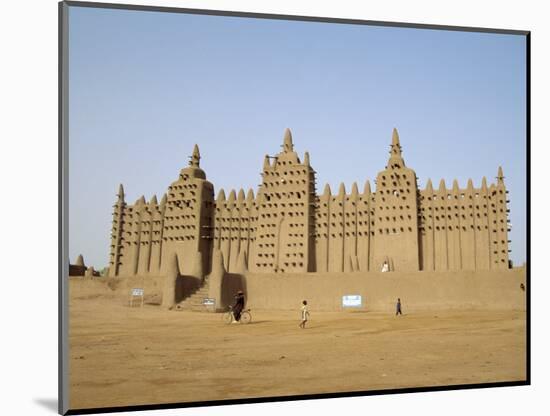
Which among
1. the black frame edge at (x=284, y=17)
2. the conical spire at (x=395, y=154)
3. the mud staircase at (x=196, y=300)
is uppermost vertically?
the black frame edge at (x=284, y=17)

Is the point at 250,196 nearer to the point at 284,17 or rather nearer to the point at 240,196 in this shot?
the point at 240,196

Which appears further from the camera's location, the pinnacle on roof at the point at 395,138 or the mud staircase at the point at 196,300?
the mud staircase at the point at 196,300

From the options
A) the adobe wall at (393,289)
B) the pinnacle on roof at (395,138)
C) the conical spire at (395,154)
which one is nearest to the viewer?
the pinnacle on roof at (395,138)

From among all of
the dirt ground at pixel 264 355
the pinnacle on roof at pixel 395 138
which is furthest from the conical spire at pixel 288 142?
the dirt ground at pixel 264 355

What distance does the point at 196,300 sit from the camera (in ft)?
82.1

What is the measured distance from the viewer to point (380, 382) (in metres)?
16.9

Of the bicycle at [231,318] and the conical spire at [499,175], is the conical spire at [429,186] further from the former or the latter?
the bicycle at [231,318]

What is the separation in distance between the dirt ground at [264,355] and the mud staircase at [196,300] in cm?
261

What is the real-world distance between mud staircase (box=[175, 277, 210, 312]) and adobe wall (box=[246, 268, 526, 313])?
149 centimetres

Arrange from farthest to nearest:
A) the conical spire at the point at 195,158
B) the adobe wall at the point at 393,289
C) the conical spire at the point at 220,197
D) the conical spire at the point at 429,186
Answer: the conical spire at the point at 220,197, the conical spire at the point at 429,186, the adobe wall at the point at 393,289, the conical spire at the point at 195,158

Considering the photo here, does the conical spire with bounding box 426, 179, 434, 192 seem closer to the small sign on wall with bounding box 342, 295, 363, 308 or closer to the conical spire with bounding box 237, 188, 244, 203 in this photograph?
the small sign on wall with bounding box 342, 295, 363, 308

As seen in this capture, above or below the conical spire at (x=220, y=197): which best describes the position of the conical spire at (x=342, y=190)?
above

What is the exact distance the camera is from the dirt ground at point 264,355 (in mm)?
15258

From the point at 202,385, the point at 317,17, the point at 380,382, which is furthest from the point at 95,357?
the point at 317,17
